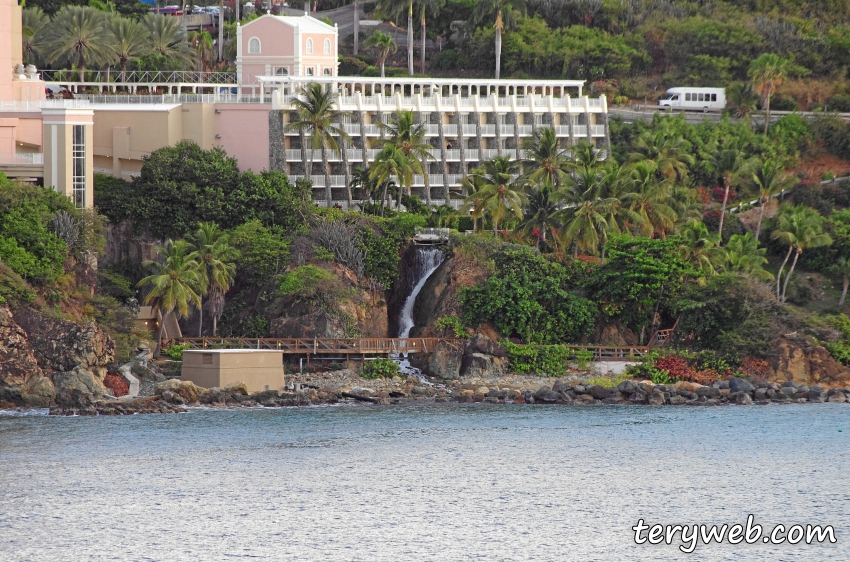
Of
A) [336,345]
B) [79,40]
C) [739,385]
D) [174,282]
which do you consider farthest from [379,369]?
[79,40]

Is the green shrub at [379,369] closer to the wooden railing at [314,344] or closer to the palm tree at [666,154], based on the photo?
the wooden railing at [314,344]

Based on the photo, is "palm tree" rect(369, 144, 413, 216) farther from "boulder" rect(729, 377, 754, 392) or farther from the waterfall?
"boulder" rect(729, 377, 754, 392)

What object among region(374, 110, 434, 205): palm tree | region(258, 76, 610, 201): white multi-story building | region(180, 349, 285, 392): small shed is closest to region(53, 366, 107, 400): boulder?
region(180, 349, 285, 392): small shed

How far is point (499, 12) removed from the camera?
307 ft

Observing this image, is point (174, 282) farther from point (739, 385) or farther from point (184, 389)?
point (739, 385)

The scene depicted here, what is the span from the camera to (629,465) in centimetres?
4919

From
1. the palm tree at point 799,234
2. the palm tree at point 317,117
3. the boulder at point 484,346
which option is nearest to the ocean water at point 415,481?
the boulder at point 484,346

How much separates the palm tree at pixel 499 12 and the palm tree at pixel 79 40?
2348cm

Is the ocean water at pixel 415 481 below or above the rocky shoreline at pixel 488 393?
below

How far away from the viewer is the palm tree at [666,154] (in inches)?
2945

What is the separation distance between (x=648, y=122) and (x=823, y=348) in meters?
25.6

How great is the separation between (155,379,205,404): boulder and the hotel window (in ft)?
35.0

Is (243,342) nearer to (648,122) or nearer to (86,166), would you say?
(86,166)

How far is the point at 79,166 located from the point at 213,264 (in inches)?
301
